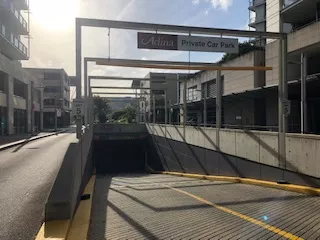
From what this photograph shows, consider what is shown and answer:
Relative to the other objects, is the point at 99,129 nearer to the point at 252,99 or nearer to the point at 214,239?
the point at 252,99

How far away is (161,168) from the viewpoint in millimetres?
25750

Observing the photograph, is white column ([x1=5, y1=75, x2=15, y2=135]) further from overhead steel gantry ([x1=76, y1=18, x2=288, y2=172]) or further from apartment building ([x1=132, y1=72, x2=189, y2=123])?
overhead steel gantry ([x1=76, y1=18, x2=288, y2=172])

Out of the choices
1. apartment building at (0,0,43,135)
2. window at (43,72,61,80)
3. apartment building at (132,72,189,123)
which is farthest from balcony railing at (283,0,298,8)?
window at (43,72,61,80)

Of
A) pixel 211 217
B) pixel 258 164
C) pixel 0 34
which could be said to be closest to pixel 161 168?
pixel 258 164

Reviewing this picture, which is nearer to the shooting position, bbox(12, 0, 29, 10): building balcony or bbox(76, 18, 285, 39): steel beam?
bbox(76, 18, 285, 39): steel beam

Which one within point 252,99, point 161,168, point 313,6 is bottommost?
point 161,168

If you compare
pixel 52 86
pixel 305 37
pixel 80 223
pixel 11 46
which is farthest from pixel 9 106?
Answer: pixel 52 86

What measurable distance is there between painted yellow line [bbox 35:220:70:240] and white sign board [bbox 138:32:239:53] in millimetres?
7015

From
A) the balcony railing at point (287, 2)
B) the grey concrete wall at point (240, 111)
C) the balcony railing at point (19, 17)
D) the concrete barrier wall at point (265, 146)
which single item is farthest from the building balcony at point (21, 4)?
the concrete barrier wall at point (265, 146)

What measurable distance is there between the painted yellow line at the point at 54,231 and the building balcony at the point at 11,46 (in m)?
36.5

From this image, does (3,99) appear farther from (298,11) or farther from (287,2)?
(298,11)

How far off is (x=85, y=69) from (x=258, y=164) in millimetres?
10157

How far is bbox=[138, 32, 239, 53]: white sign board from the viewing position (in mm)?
11359

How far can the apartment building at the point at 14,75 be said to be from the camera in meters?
38.4
